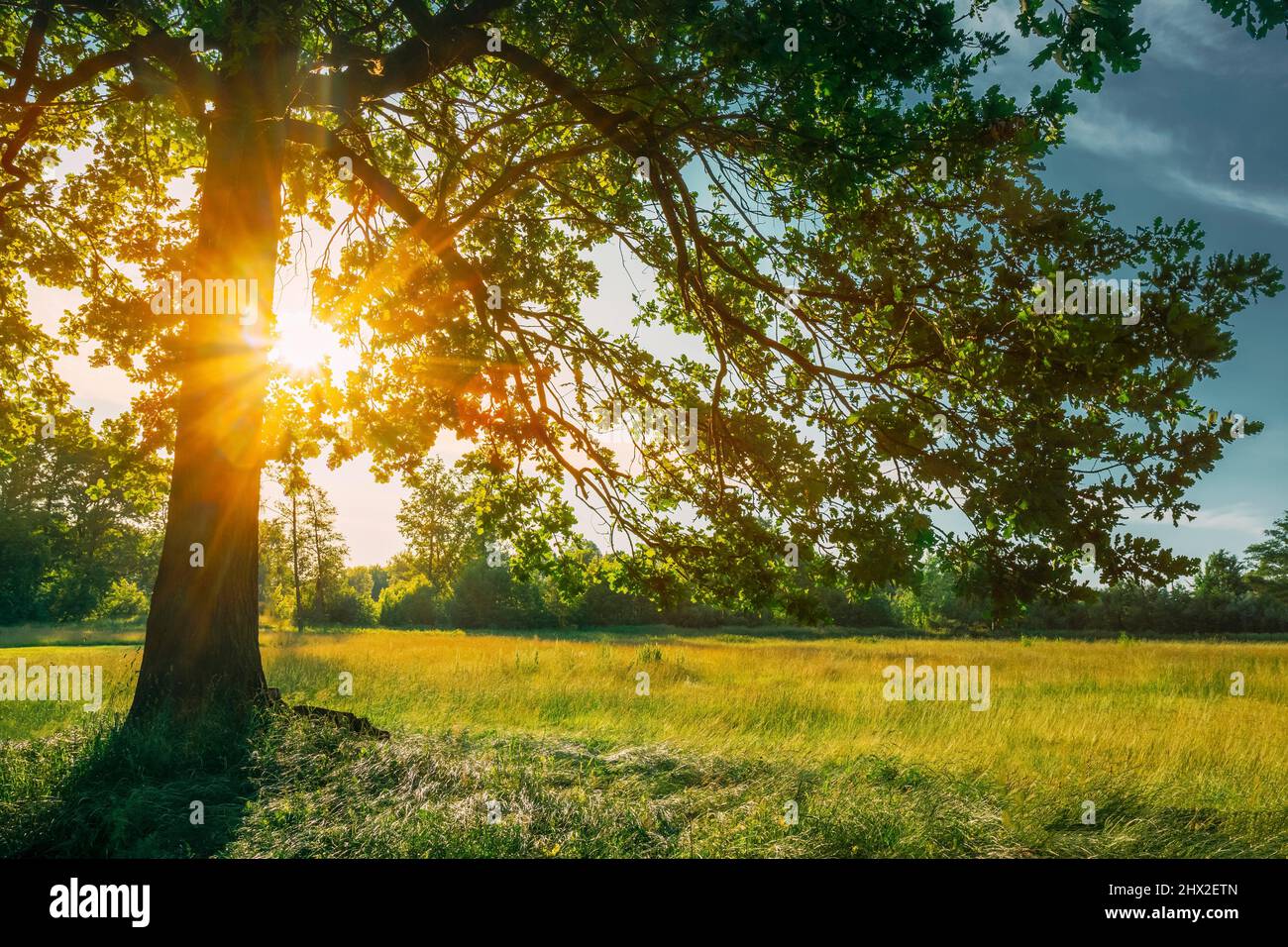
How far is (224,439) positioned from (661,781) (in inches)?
267

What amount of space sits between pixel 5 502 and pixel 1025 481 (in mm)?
75414

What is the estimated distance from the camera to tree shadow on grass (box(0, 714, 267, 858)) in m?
5.08

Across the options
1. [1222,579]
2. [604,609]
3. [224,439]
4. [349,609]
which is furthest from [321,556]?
[1222,579]

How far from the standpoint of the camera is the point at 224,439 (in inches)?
342

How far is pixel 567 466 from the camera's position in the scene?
10.2 metres

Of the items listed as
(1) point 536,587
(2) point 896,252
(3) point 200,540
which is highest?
(2) point 896,252

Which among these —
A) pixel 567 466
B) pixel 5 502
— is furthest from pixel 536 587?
pixel 567 466

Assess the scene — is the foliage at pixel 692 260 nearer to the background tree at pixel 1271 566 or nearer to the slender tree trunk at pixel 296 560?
the slender tree trunk at pixel 296 560

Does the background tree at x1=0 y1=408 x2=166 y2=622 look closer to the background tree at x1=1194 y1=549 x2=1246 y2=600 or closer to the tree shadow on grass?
the tree shadow on grass

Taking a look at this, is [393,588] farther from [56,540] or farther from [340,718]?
[340,718]

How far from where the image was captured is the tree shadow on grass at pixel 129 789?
16.7 feet

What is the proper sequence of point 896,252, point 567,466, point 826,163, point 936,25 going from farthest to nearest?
point 567,466, point 896,252, point 826,163, point 936,25

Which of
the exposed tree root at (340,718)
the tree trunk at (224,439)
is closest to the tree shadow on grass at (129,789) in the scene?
the exposed tree root at (340,718)
